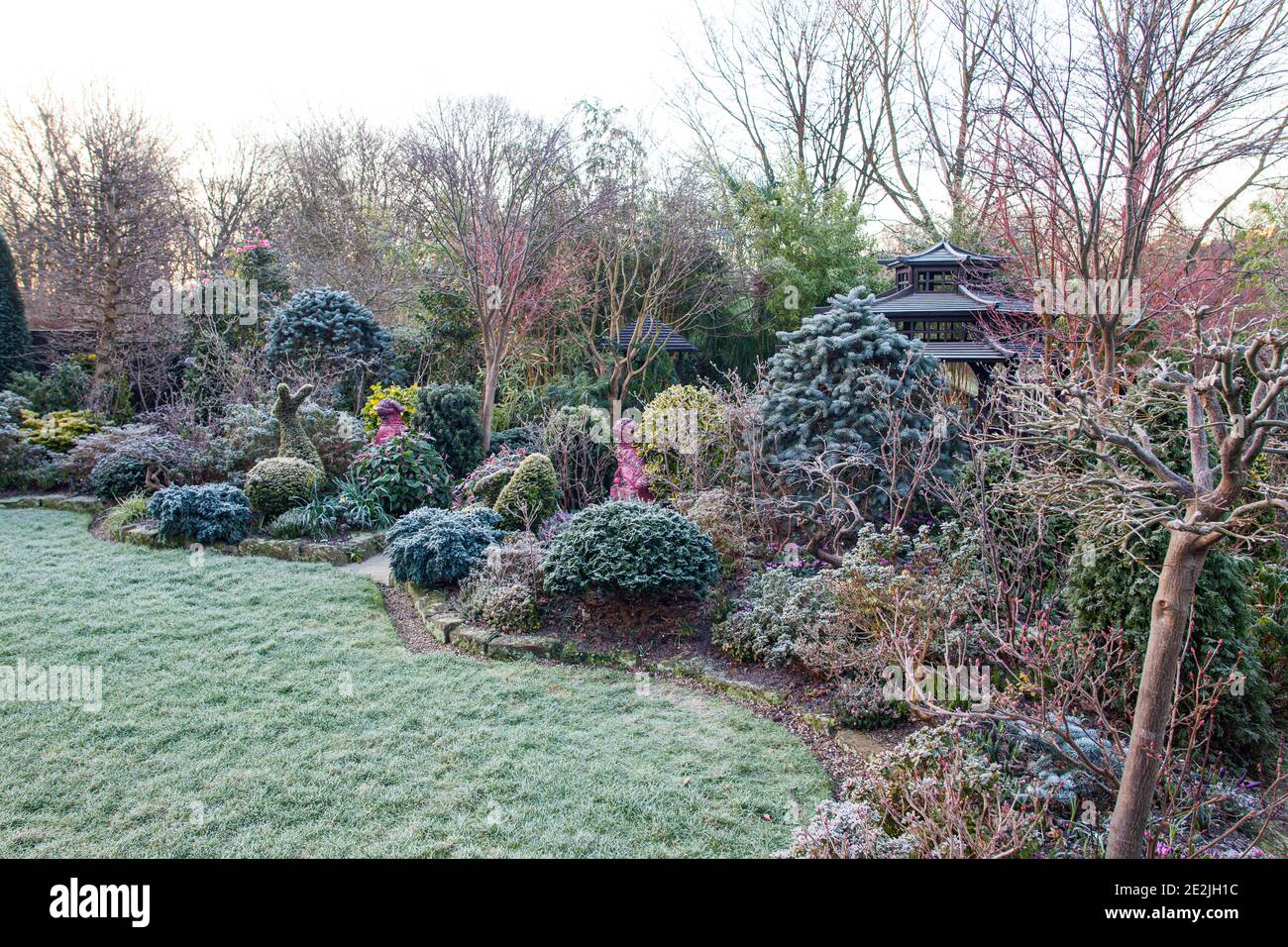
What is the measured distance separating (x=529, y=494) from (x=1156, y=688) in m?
6.10

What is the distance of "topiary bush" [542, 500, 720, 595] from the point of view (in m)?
5.33

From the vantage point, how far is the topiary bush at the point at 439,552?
6383 millimetres

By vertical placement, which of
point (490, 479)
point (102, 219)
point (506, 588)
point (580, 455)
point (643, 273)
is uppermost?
point (102, 219)

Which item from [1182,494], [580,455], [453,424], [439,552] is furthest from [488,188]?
[1182,494]

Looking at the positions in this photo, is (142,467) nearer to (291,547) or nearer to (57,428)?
(57,428)

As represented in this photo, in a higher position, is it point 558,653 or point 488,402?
point 488,402

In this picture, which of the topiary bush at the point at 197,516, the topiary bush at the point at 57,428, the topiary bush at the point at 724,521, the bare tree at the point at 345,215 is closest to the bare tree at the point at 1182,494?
the topiary bush at the point at 724,521

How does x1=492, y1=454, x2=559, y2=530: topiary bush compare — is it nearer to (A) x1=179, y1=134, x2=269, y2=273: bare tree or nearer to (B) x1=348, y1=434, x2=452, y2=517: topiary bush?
(B) x1=348, y1=434, x2=452, y2=517: topiary bush

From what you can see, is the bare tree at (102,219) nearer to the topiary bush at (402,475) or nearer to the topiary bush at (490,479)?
the topiary bush at (402,475)

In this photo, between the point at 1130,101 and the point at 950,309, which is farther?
the point at 950,309

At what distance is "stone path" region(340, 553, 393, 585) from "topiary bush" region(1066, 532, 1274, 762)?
5509 mm

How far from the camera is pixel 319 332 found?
11398 millimetres

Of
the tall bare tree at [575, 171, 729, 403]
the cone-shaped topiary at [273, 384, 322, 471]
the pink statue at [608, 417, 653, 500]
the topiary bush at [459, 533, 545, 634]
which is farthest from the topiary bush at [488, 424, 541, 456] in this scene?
the topiary bush at [459, 533, 545, 634]

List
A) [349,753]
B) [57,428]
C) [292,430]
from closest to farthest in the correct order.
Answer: [349,753]
[292,430]
[57,428]
